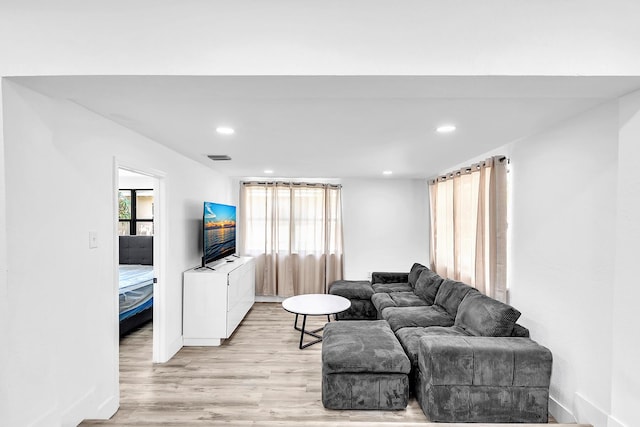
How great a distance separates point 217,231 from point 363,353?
273 cm

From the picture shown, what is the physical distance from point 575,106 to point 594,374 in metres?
1.73

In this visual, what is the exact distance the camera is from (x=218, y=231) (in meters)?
4.37

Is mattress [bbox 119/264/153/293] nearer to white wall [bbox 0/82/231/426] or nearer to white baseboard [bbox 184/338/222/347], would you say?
white baseboard [bbox 184/338/222/347]

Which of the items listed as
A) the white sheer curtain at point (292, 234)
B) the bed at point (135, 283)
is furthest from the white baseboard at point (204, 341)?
the white sheer curtain at point (292, 234)

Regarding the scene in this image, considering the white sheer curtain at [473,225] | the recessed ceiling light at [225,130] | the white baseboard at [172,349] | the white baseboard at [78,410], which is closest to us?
the white baseboard at [78,410]

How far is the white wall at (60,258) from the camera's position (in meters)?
1.46

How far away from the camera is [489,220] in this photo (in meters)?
3.22

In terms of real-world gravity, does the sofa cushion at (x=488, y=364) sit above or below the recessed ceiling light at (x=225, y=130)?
below

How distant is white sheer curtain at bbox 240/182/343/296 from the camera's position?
5617 mm

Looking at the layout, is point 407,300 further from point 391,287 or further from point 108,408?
point 108,408

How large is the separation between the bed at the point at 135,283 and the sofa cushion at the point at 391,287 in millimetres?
3348

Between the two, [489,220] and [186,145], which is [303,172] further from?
[489,220]

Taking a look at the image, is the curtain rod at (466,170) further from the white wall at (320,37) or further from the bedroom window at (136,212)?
the bedroom window at (136,212)

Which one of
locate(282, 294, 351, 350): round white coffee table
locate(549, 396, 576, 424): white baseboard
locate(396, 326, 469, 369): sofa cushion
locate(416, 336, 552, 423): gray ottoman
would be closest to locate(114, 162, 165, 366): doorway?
locate(282, 294, 351, 350): round white coffee table
